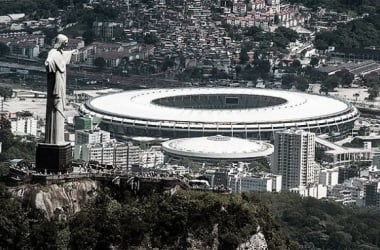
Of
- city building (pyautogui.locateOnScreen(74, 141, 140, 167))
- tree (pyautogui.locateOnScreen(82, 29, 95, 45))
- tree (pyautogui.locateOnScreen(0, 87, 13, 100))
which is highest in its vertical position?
city building (pyautogui.locateOnScreen(74, 141, 140, 167))

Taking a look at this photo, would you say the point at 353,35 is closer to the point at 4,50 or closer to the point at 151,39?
the point at 151,39

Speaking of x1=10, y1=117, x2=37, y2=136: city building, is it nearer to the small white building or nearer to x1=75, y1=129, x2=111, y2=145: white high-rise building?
x1=75, y1=129, x2=111, y2=145: white high-rise building

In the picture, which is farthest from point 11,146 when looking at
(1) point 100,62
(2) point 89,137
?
(1) point 100,62

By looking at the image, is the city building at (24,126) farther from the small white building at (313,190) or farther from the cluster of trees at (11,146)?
the small white building at (313,190)

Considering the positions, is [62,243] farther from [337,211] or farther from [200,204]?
[337,211]

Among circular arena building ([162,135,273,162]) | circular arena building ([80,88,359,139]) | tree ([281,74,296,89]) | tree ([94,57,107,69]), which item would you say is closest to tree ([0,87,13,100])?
circular arena building ([80,88,359,139])

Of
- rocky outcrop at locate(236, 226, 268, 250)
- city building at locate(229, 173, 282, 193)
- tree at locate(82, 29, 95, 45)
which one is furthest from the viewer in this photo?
tree at locate(82, 29, 95, 45)
